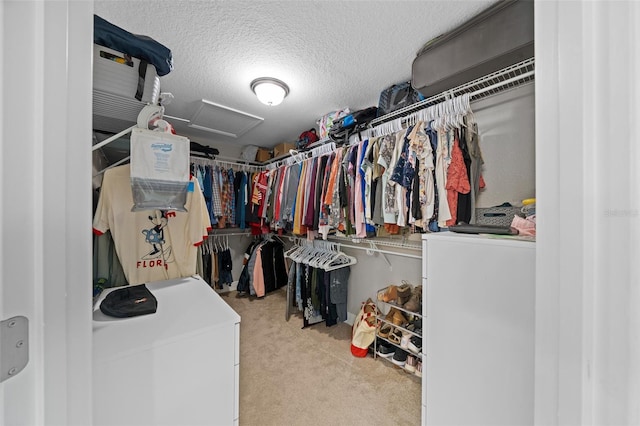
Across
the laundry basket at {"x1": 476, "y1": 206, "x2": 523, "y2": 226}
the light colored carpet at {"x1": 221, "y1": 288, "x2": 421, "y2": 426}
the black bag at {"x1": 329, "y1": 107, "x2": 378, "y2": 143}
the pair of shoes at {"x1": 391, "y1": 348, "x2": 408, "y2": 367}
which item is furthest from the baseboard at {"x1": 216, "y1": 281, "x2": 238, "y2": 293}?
the laundry basket at {"x1": 476, "y1": 206, "x2": 523, "y2": 226}

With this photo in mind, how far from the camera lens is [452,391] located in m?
1.02

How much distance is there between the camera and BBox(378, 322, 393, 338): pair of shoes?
191 centimetres

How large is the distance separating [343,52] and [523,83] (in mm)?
1119

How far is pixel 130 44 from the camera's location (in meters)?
0.95

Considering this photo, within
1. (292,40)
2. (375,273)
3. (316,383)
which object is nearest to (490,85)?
(292,40)

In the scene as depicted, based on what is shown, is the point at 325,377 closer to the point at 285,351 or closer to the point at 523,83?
the point at 285,351

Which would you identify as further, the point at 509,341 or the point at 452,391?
the point at 452,391

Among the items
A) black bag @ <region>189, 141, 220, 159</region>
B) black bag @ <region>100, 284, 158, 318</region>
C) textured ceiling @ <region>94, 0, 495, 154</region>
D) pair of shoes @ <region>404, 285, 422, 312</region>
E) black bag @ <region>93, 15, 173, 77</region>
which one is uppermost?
textured ceiling @ <region>94, 0, 495, 154</region>

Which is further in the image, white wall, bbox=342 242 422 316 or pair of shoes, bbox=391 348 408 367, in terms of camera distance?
white wall, bbox=342 242 422 316

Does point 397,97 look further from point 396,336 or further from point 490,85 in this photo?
point 396,336
